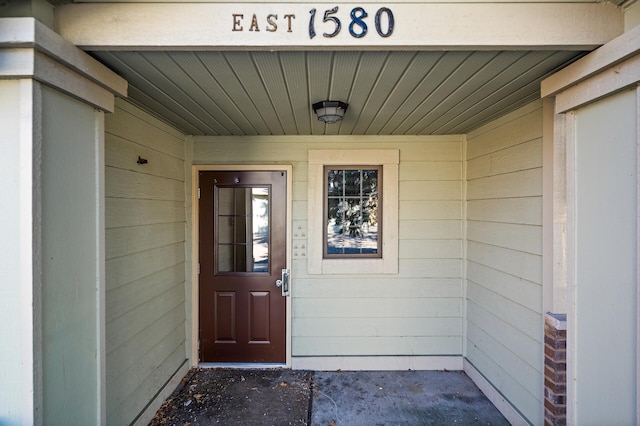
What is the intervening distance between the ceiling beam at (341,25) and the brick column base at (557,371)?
1.49 meters

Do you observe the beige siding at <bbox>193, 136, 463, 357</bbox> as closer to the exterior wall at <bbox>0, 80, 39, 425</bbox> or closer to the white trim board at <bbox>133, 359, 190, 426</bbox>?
the white trim board at <bbox>133, 359, 190, 426</bbox>

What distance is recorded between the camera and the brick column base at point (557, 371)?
182 cm

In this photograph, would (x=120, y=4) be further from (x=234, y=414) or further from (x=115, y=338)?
(x=234, y=414)

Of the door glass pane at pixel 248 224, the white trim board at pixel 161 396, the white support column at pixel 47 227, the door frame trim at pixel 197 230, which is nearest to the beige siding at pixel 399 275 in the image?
the door frame trim at pixel 197 230

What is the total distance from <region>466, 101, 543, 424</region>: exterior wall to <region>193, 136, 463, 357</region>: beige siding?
0.18 metres

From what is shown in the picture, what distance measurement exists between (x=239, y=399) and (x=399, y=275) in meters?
1.83

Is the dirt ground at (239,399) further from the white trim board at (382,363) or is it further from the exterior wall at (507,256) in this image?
the exterior wall at (507,256)

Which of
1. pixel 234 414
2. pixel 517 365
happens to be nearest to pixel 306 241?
pixel 234 414

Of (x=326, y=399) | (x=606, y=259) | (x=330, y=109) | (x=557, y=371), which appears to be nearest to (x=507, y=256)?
(x=557, y=371)

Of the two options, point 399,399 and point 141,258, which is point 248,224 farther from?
point 399,399

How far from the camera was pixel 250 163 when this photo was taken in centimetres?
307

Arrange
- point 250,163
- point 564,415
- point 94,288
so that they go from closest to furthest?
point 94,288 < point 564,415 < point 250,163

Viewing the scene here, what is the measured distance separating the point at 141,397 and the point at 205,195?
1.74 m

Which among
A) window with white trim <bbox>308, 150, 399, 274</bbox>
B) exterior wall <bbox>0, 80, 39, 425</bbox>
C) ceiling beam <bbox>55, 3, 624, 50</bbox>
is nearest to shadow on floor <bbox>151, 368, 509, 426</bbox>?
window with white trim <bbox>308, 150, 399, 274</bbox>
